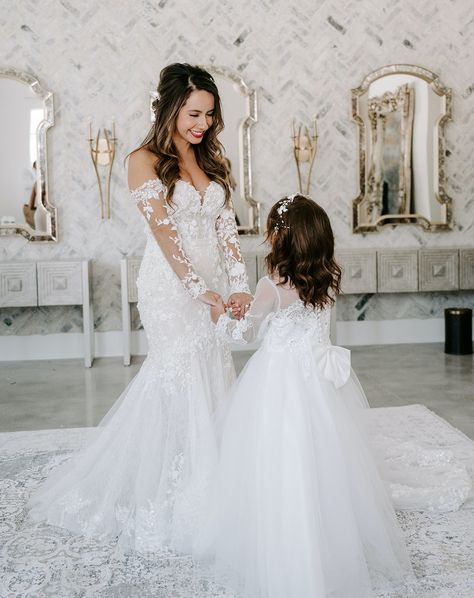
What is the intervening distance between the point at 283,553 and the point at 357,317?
4.90 metres

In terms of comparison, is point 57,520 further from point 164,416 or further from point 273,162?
point 273,162

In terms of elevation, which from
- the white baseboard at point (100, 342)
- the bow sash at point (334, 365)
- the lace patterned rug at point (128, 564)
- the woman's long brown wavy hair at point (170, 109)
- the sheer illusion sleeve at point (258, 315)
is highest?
the woman's long brown wavy hair at point (170, 109)

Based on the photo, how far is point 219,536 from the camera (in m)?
2.24

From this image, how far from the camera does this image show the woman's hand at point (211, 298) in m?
2.55

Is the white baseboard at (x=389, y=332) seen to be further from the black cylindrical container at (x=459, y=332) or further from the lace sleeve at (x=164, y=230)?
the lace sleeve at (x=164, y=230)

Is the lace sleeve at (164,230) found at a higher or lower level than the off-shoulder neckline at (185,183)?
lower

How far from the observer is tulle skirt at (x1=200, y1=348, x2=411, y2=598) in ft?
6.53

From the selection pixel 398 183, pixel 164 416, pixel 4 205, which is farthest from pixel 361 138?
pixel 164 416

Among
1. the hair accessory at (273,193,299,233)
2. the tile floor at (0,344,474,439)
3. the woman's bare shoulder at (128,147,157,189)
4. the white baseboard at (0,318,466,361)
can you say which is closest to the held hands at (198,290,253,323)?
the hair accessory at (273,193,299,233)

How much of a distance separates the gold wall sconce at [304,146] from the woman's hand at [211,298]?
13.0ft

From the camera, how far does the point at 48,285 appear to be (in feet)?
19.3

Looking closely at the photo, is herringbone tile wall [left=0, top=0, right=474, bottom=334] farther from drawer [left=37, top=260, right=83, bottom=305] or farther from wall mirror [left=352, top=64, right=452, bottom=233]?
drawer [left=37, top=260, right=83, bottom=305]

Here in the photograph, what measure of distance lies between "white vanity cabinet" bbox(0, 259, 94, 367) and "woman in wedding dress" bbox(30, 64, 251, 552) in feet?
10.6

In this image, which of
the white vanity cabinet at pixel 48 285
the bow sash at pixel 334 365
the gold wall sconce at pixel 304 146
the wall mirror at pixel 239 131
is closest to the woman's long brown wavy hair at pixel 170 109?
the bow sash at pixel 334 365
